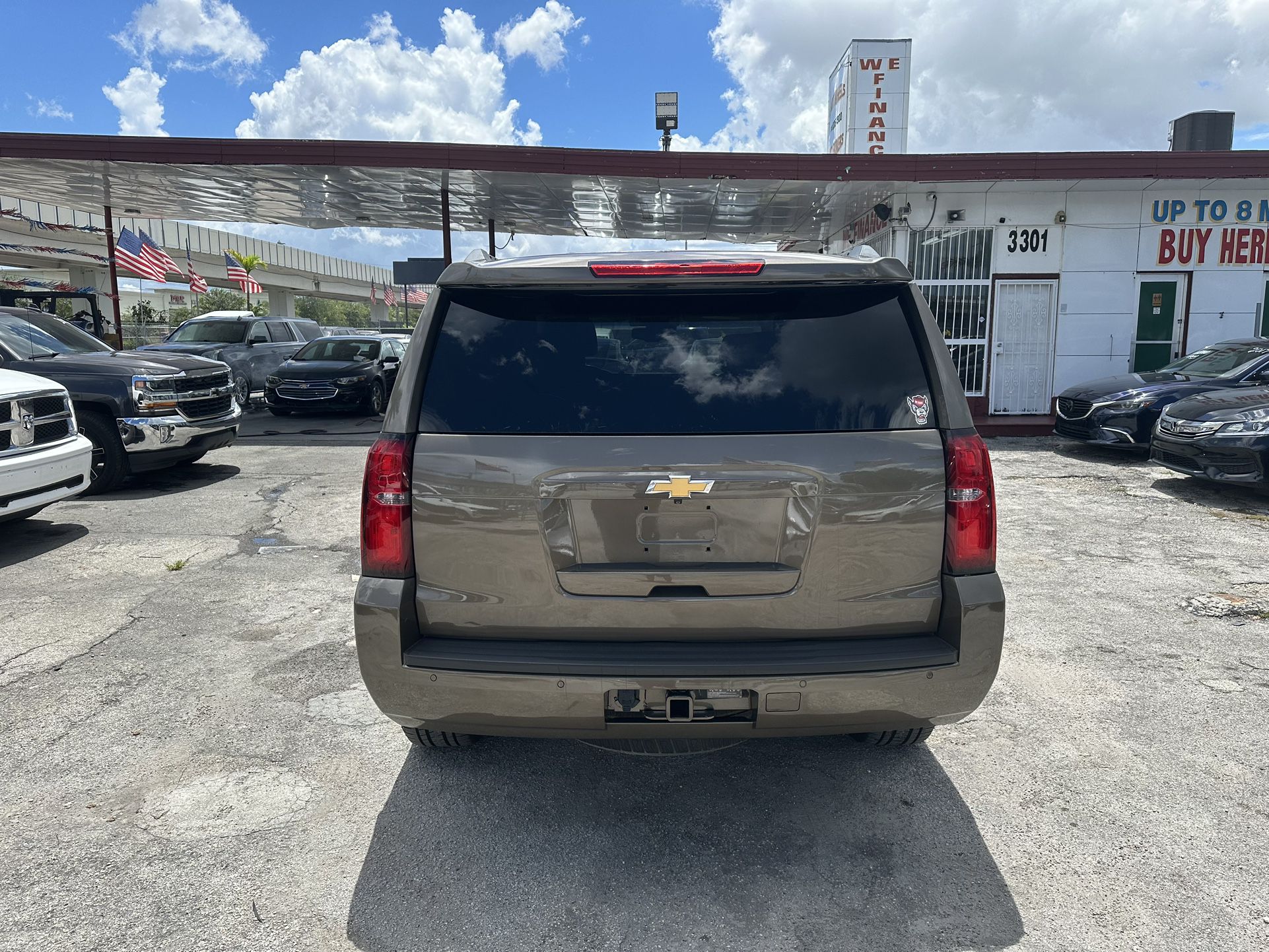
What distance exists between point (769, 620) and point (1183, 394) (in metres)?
10.7

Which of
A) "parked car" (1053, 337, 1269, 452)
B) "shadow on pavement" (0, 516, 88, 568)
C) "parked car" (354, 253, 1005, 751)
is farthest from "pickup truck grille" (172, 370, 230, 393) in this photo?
"parked car" (1053, 337, 1269, 452)

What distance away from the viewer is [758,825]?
314cm

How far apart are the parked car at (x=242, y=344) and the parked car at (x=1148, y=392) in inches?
575

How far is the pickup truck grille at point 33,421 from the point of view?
642cm

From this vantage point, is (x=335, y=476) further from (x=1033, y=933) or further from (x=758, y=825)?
(x=1033, y=933)

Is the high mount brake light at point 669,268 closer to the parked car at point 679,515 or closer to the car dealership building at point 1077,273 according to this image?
the parked car at point 679,515

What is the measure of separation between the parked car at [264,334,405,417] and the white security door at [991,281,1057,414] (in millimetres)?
10761

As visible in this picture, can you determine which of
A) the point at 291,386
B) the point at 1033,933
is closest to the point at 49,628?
the point at 1033,933

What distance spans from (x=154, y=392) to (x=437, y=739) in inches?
284

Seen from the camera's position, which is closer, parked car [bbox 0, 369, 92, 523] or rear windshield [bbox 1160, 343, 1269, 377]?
parked car [bbox 0, 369, 92, 523]

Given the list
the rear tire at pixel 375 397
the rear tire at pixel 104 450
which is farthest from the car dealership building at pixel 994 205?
the rear tire at pixel 104 450

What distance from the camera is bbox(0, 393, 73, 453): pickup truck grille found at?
21.1 ft

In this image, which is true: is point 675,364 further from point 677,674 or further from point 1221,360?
point 1221,360

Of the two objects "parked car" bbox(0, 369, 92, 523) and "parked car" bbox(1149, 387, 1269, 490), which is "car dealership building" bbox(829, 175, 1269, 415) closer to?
"parked car" bbox(1149, 387, 1269, 490)
